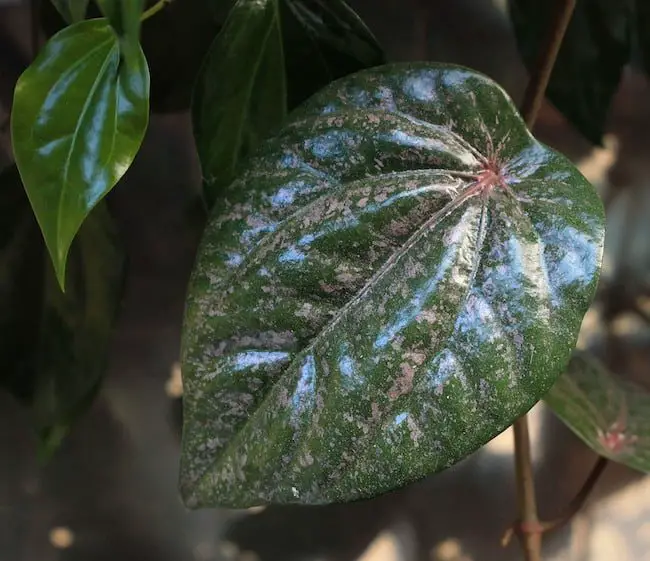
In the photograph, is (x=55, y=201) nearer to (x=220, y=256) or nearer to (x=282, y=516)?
(x=220, y=256)

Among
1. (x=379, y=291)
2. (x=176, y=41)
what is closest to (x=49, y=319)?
(x=176, y=41)

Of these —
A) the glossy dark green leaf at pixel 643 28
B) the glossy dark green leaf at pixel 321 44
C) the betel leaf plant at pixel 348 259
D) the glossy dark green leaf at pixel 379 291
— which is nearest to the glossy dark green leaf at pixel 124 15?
the betel leaf plant at pixel 348 259

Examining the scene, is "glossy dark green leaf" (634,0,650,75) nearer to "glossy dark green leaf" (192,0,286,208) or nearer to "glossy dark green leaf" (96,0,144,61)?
"glossy dark green leaf" (192,0,286,208)

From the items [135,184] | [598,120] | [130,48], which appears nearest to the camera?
[130,48]

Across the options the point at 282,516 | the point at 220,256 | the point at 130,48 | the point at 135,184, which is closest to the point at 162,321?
the point at 135,184

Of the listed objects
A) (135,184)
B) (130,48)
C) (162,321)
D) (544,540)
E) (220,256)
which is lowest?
(544,540)

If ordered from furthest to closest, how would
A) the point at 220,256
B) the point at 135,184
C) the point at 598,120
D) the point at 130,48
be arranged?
the point at 135,184
the point at 598,120
the point at 220,256
the point at 130,48

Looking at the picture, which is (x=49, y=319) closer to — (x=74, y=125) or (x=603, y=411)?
(x=74, y=125)
